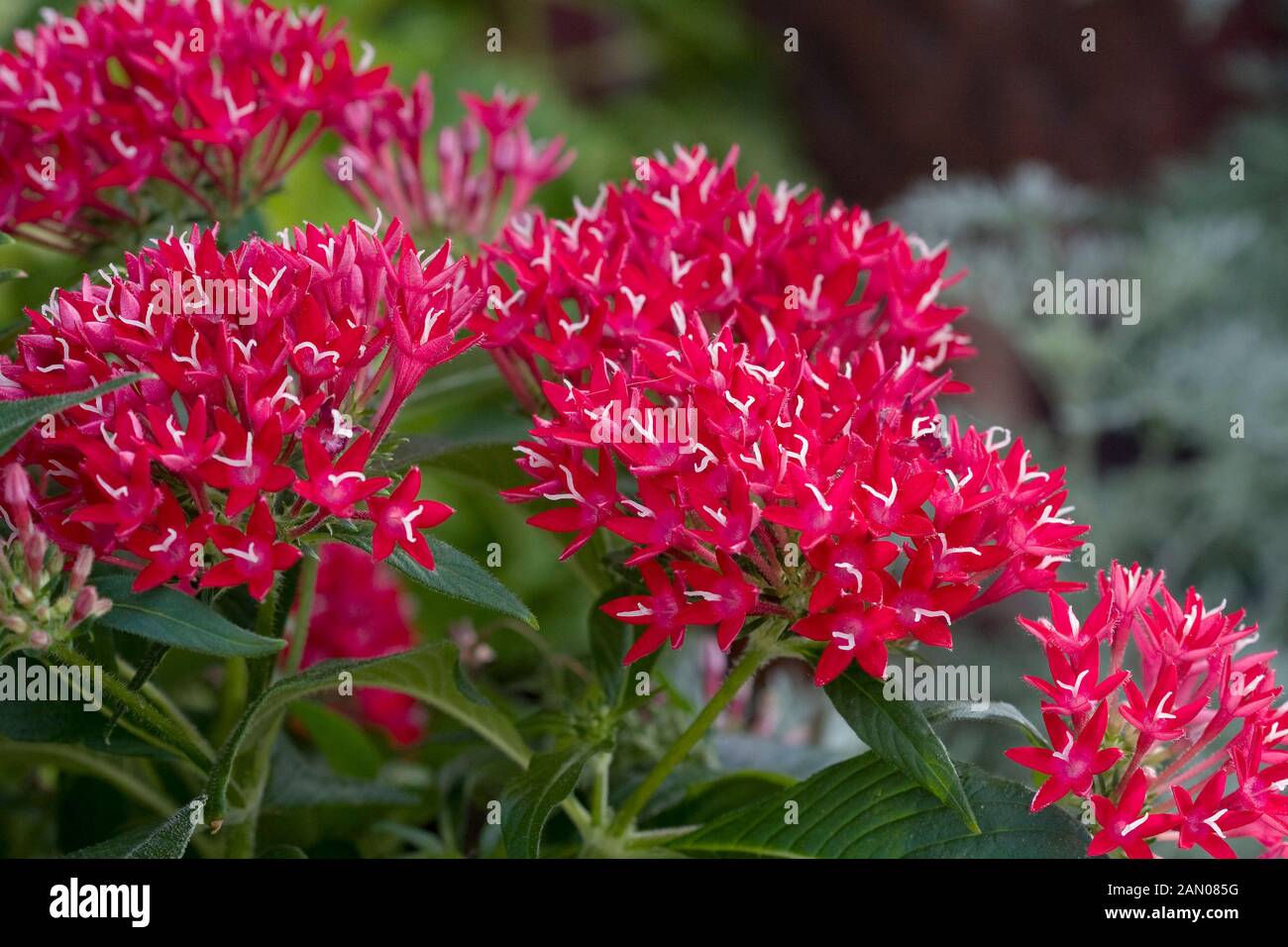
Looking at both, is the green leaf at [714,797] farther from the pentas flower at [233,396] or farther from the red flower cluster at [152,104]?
the red flower cluster at [152,104]

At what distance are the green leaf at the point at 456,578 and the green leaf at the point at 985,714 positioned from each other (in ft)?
0.54

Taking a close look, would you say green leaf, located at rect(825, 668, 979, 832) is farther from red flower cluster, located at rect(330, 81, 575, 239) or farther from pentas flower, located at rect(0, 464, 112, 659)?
red flower cluster, located at rect(330, 81, 575, 239)

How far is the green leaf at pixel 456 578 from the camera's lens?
1.62ft

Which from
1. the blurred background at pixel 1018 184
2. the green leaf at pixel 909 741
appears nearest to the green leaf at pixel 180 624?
the green leaf at pixel 909 741

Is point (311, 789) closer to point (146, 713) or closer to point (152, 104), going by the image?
point (146, 713)

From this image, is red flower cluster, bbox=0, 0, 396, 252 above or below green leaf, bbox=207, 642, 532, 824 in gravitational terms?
above

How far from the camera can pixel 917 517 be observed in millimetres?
485

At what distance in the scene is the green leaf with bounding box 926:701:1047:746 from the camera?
1.73 feet

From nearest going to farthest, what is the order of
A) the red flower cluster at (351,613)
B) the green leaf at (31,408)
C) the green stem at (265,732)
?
the green leaf at (31,408) → the green stem at (265,732) → the red flower cluster at (351,613)

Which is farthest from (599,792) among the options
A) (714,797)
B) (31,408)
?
(31,408)

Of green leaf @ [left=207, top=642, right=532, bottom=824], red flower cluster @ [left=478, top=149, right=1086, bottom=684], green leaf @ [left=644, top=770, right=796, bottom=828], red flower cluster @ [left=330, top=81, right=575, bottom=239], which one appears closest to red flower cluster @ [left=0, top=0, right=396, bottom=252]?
red flower cluster @ [left=330, top=81, right=575, bottom=239]

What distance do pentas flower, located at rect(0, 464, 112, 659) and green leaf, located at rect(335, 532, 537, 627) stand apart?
0.09m

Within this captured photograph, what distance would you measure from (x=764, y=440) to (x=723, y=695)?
0.12 metres
